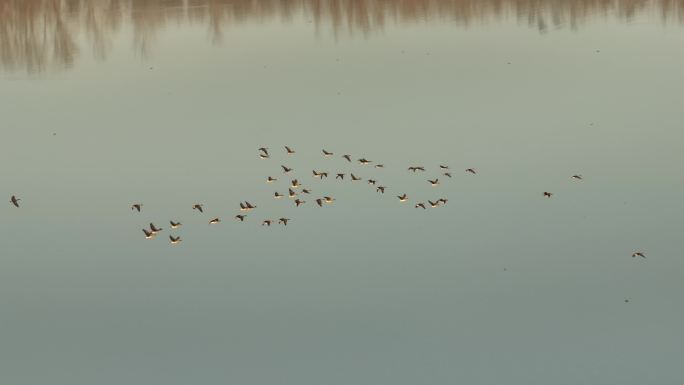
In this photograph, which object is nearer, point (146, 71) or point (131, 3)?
point (146, 71)

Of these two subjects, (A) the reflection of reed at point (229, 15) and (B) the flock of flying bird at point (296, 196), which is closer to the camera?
(B) the flock of flying bird at point (296, 196)

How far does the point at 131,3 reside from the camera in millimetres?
31078

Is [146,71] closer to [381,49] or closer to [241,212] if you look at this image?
[381,49]

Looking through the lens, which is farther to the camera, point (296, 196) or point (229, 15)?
point (229, 15)

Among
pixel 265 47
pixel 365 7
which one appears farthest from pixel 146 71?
pixel 365 7

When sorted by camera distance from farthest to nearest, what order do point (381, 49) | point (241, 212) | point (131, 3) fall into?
point (131, 3)
point (381, 49)
point (241, 212)

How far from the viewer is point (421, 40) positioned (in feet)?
84.3

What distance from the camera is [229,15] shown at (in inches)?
1130

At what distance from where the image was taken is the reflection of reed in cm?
2733

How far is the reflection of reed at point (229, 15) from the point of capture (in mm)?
27328

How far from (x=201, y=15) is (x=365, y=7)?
11.4 feet

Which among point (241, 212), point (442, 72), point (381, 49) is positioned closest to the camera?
point (241, 212)

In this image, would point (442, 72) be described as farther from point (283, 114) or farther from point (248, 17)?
point (248, 17)

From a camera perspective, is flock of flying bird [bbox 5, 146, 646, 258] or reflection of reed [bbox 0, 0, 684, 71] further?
reflection of reed [bbox 0, 0, 684, 71]
